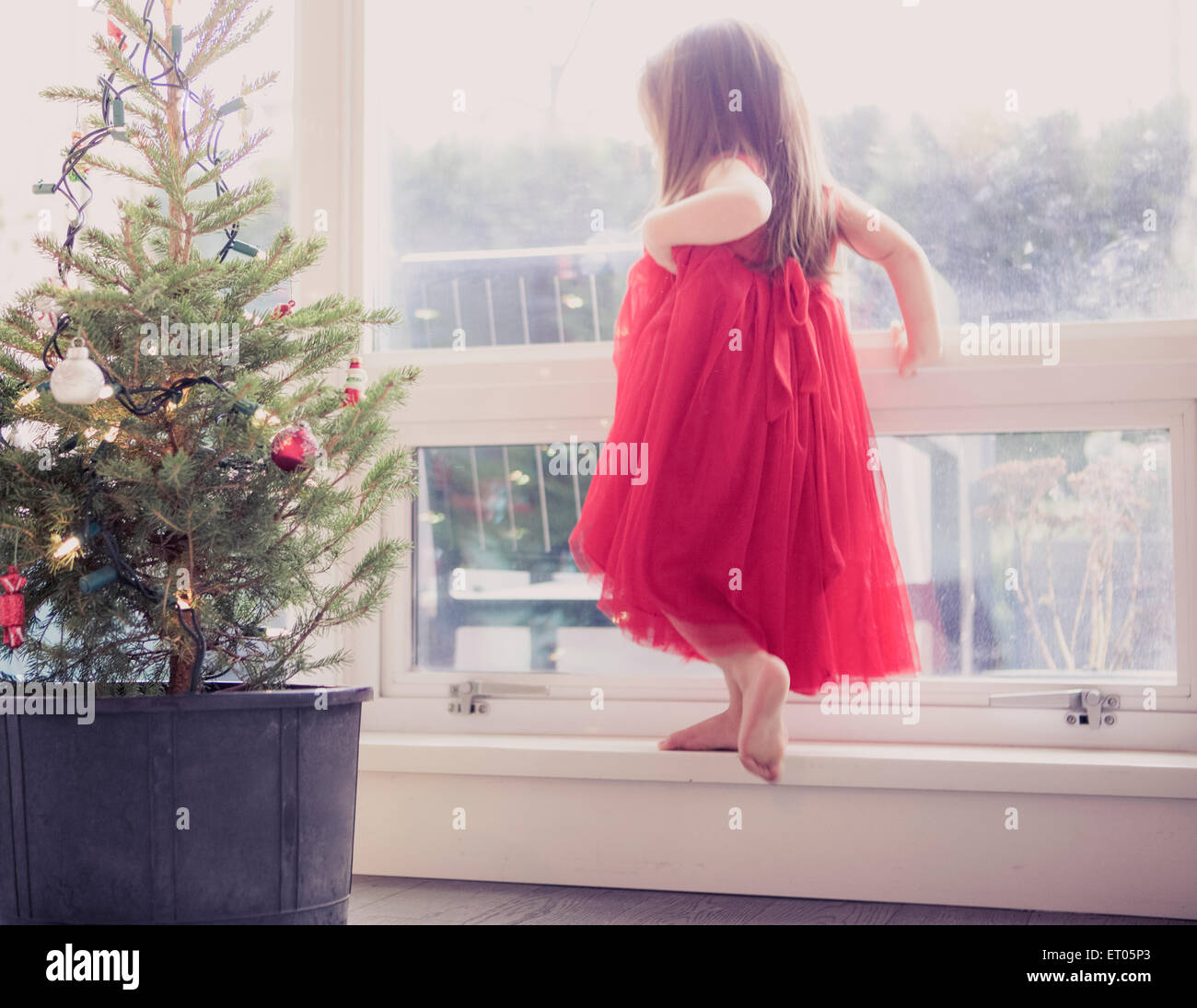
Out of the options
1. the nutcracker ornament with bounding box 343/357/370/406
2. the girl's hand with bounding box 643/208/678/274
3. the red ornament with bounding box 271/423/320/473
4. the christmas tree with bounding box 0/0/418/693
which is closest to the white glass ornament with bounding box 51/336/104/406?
the christmas tree with bounding box 0/0/418/693

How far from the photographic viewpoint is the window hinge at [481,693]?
1.83 m

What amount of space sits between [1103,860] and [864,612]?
44 cm

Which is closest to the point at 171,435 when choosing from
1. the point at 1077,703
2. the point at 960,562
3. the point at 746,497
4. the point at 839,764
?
the point at 746,497

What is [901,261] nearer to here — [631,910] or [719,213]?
[719,213]

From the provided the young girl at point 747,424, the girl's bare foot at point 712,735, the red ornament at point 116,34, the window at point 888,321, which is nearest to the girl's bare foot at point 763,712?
the young girl at point 747,424

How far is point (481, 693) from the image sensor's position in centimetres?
184

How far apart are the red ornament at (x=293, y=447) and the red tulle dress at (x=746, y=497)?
48 cm

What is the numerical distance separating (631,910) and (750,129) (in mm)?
1105

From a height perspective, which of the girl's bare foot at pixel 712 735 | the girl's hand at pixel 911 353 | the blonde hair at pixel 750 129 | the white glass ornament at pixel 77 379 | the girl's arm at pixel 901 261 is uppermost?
the blonde hair at pixel 750 129

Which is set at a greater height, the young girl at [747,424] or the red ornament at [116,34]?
the red ornament at [116,34]

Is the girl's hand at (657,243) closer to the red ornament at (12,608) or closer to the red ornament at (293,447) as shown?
the red ornament at (293,447)

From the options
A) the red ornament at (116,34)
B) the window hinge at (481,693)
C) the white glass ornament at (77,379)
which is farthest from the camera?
the window hinge at (481,693)

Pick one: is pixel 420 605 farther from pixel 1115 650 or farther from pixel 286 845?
pixel 1115 650

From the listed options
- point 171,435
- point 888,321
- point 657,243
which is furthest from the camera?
point 888,321
